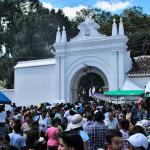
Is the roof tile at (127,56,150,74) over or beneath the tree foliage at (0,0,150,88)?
beneath

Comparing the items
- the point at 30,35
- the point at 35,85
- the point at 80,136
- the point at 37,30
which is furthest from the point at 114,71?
the point at 37,30

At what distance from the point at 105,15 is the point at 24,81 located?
80.7ft

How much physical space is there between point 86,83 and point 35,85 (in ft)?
15.2

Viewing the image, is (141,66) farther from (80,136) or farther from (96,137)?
(80,136)

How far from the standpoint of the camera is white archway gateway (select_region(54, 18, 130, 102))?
18.5m

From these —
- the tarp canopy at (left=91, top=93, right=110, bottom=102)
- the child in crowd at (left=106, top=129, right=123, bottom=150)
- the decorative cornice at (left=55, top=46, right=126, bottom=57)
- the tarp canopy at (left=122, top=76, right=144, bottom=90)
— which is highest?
the decorative cornice at (left=55, top=46, right=126, bottom=57)

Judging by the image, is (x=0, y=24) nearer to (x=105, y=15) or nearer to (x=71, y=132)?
(x=105, y=15)

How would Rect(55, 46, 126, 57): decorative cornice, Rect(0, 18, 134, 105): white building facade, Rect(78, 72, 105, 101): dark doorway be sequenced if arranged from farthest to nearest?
Rect(78, 72, 105, 101): dark doorway → Rect(55, 46, 126, 57): decorative cornice → Rect(0, 18, 134, 105): white building facade

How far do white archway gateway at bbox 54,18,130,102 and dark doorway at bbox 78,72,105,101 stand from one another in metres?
0.59

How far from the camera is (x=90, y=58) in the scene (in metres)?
19.8

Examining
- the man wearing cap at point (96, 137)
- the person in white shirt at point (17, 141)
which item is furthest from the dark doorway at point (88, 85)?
the man wearing cap at point (96, 137)

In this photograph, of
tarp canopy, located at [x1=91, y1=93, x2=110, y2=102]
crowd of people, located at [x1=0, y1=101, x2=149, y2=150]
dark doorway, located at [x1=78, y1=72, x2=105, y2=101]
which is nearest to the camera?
crowd of people, located at [x1=0, y1=101, x2=149, y2=150]

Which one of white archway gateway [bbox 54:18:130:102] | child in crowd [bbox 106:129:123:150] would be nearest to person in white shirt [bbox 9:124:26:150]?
child in crowd [bbox 106:129:123:150]

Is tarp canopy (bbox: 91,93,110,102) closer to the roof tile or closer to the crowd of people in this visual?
the roof tile
